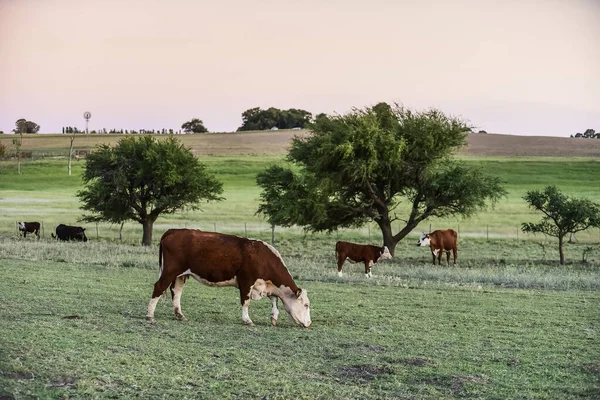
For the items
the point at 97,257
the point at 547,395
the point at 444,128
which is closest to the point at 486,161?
the point at 444,128

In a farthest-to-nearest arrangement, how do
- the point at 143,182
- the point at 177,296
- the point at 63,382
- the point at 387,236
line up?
the point at 143,182 < the point at 387,236 < the point at 177,296 < the point at 63,382

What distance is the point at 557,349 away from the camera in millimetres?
12586

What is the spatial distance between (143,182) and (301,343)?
118 feet

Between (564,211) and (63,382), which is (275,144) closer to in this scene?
(564,211)

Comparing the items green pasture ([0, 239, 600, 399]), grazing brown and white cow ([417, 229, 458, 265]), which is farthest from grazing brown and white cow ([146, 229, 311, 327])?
grazing brown and white cow ([417, 229, 458, 265])

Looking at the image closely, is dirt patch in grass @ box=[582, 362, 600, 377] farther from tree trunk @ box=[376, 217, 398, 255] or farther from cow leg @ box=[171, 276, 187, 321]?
tree trunk @ box=[376, 217, 398, 255]

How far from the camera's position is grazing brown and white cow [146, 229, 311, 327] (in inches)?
568

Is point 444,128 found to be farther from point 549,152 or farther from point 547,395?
point 549,152

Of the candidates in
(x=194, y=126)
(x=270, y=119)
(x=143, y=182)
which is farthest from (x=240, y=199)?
(x=194, y=126)

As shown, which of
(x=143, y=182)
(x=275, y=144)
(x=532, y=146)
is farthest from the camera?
(x=275, y=144)

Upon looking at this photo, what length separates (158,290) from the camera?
1420cm

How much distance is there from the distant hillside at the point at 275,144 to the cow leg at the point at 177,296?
80612 millimetres

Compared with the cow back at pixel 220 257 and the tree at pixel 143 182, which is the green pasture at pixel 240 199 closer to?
the tree at pixel 143 182

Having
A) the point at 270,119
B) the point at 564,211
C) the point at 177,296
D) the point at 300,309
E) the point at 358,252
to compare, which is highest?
the point at 270,119
